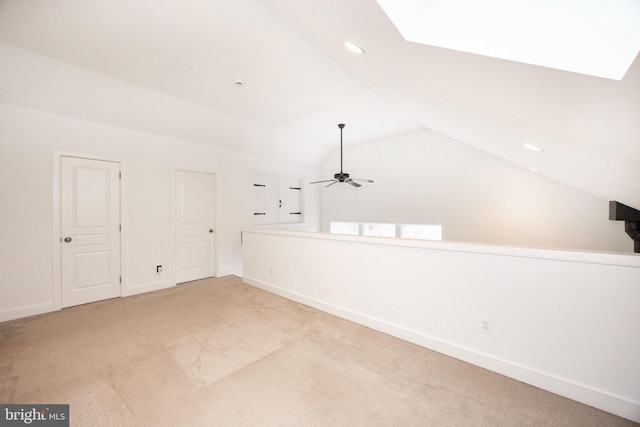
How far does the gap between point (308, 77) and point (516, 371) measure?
3780 millimetres

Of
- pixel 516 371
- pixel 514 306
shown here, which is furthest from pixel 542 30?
pixel 516 371

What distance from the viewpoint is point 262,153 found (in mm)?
5812

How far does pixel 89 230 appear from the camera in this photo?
3711mm

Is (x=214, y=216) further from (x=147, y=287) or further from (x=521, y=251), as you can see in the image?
(x=521, y=251)

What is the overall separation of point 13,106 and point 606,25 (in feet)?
17.4

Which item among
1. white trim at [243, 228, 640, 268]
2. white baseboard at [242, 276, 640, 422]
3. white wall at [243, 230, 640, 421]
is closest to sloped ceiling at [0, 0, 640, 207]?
white trim at [243, 228, 640, 268]

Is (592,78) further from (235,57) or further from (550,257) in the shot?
(235,57)

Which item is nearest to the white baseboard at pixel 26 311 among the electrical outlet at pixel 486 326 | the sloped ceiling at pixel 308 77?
the sloped ceiling at pixel 308 77

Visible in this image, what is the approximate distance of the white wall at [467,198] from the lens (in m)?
3.86

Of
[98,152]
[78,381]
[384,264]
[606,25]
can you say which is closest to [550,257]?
[384,264]

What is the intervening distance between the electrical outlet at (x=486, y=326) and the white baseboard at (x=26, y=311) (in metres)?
5.24

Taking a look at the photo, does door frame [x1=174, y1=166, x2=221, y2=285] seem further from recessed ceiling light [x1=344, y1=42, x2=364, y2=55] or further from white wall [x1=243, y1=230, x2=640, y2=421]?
recessed ceiling light [x1=344, y1=42, x2=364, y2=55]

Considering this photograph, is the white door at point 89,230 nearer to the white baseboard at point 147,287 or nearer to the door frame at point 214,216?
the white baseboard at point 147,287

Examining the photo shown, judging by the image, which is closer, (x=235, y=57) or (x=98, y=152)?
(x=235, y=57)
